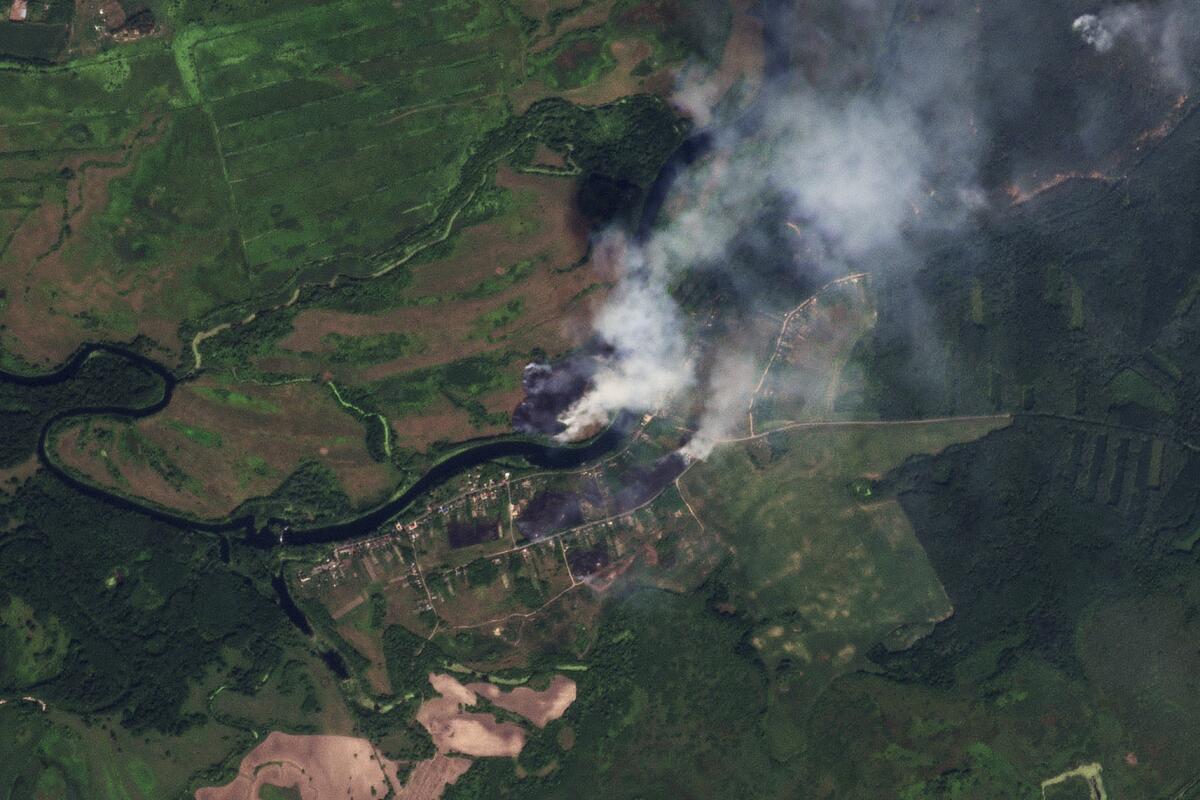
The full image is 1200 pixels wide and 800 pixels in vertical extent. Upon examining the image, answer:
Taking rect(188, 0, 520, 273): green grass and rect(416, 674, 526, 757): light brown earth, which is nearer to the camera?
rect(416, 674, 526, 757): light brown earth

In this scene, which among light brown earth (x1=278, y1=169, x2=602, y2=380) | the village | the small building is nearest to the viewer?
the village

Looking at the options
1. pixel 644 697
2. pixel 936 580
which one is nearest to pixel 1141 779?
pixel 936 580

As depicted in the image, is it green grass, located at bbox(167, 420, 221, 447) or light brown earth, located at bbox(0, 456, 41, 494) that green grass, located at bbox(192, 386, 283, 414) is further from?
light brown earth, located at bbox(0, 456, 41, 494)

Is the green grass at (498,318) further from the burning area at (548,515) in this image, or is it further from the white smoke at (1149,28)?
the white smoke at (1149,28)

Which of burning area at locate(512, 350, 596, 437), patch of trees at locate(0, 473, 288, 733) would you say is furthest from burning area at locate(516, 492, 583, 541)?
patch of trees at locate(0, 473, 288, 733)

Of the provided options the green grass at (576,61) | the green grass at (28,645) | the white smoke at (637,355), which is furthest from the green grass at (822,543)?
the green grass at (28,645)

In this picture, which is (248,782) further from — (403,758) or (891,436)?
(891,436)

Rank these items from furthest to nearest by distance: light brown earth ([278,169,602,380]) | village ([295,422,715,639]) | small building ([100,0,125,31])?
small building ([100,0,125,31]) < light brown earth ([278,169,602,380]) < village ([295,422,715,639])

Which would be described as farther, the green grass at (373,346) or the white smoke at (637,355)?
the green grass at (373,346)

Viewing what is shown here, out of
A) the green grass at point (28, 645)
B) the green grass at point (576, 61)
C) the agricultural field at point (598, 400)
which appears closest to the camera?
the agricultural field at point (598, 400)
